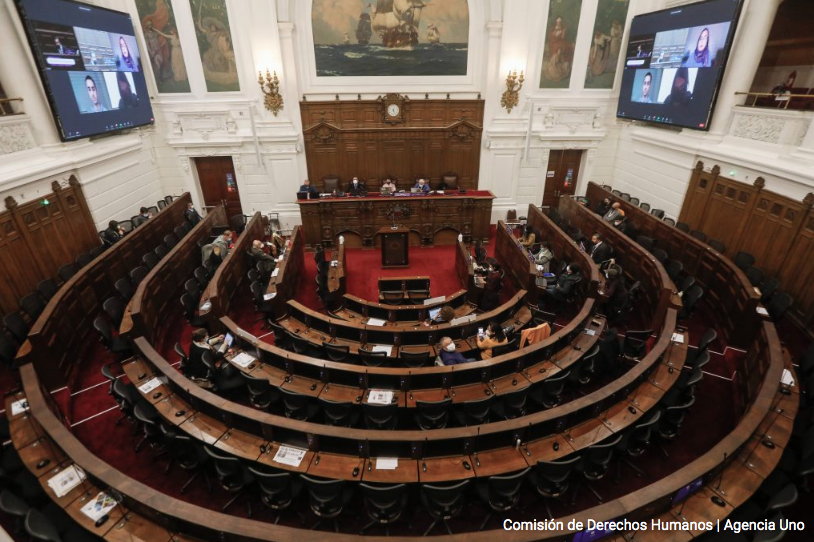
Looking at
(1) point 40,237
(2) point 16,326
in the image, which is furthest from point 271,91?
(2) point 16,326

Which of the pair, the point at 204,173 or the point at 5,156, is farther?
the point at 204,173

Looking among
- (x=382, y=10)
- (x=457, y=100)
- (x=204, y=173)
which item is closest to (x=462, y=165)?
(x=457, y=100)

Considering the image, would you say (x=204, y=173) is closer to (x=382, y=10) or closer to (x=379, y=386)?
(x=382, y=10)

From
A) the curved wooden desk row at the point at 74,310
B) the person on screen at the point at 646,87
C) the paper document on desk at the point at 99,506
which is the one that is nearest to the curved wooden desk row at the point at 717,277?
the person on screen at the point at 646,87

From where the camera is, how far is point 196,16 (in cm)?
1218

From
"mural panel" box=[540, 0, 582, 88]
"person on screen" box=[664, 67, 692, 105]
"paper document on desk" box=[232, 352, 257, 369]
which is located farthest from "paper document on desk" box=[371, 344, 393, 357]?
"mural panel" box=[540, 0, 582, 88]

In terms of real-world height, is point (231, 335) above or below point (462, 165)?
below

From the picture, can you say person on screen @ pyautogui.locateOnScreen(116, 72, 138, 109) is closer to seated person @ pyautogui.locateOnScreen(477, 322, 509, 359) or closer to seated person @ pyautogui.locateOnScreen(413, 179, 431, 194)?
seated person @ pyautogui.locateOnScreen(413, 179, 431, 194)

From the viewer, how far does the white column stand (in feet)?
30.5

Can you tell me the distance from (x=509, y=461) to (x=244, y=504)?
11.3ft

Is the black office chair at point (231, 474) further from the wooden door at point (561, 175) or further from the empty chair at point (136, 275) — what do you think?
the wooden door at point (561, 175)

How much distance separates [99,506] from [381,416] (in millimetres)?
3216

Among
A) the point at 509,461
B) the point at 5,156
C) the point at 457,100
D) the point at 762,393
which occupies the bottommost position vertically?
the point at 509,461

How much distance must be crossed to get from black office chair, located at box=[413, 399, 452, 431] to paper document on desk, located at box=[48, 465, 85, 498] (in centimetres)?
401
